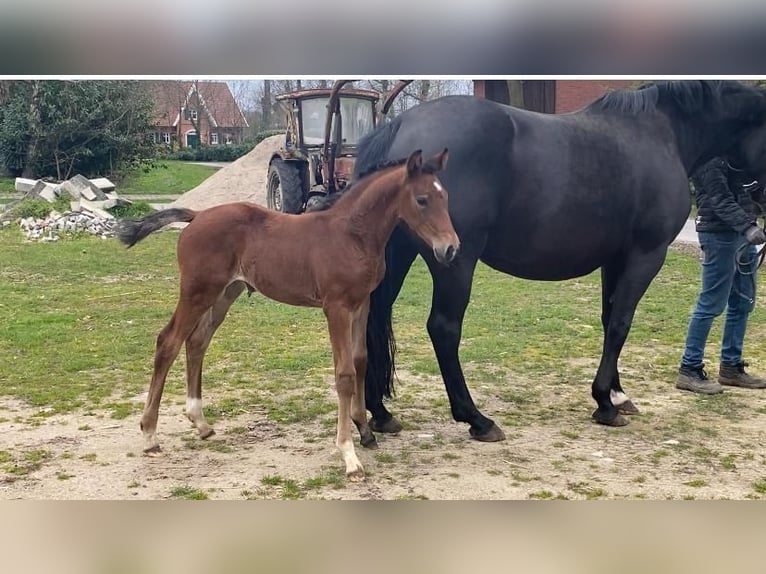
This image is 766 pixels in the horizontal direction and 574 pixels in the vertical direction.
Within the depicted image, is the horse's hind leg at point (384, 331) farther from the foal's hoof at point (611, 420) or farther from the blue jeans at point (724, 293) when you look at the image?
the blue jeans at point (724, 293)

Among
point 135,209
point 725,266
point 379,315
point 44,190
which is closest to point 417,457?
point 379,315

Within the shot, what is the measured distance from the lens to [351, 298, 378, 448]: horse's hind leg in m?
3.58

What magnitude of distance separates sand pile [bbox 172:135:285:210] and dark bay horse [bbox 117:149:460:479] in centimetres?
71

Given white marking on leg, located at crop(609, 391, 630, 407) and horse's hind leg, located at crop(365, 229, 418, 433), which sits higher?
horse's hind leg, located at crop(365, 229, 418, 433)

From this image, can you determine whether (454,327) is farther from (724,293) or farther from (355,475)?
(724,293)

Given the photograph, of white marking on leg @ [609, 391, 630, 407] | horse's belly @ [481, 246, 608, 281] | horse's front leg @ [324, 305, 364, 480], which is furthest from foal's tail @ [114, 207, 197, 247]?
white marking on leg @ [609, 391, 630, 407]

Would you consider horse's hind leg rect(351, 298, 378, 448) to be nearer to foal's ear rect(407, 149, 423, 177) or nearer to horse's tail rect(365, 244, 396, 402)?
horse's tail rect(365, 244, 396, 402)

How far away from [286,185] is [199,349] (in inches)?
44.6

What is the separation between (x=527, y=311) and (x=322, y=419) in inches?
131
